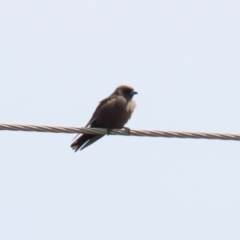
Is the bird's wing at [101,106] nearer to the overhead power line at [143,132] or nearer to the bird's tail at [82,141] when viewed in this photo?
the bird's tail at [82,141]

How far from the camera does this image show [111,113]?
10.8 meters

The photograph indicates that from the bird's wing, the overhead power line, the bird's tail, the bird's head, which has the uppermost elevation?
the bird's head

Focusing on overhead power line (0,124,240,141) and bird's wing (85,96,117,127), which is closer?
overhead power line (0,124,240,141)

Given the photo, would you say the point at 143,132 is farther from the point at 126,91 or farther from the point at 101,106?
the point at 126,91

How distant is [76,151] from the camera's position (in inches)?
415

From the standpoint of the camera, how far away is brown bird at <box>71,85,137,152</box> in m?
10.5

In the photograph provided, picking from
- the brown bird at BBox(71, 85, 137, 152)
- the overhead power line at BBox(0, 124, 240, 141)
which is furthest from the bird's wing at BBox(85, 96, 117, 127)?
the overhead power line at BBox(0, 124, 240, 141)

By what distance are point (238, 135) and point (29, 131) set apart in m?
1.86

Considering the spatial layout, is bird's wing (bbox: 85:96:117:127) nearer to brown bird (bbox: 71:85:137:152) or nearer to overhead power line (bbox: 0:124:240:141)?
brown bird (bbox: 71:85:137:152)

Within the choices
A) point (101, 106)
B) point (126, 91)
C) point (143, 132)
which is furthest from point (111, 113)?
point (143, 132)

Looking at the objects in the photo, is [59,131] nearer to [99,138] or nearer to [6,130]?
[6,130]

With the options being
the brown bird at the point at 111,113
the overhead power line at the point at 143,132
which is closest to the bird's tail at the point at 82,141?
the brown bird at the point at 111,113

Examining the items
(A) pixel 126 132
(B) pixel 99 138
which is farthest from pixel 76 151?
(A) pixel 126 132

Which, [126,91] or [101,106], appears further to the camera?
[126,91]
